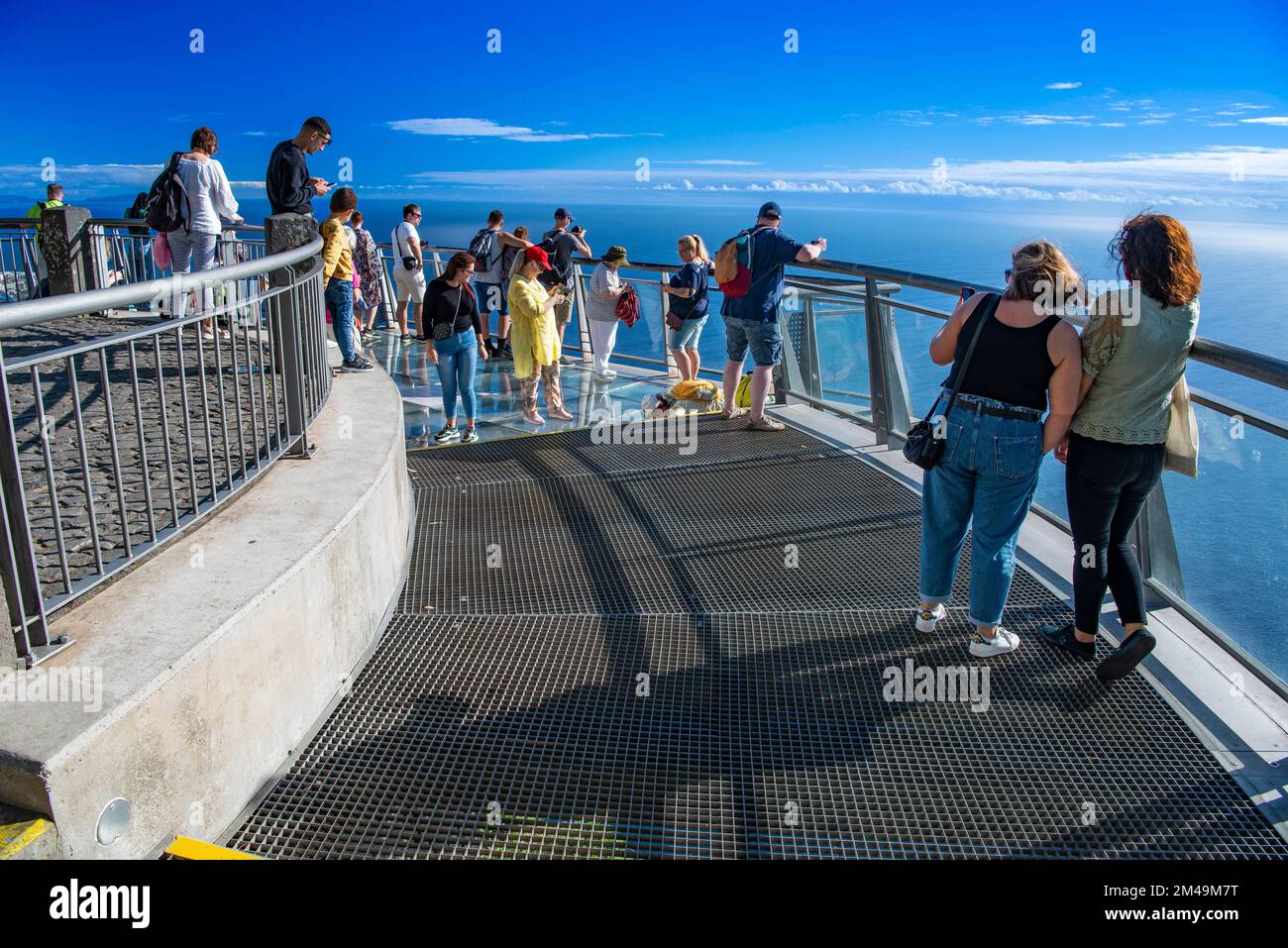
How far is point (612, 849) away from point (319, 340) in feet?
13.0

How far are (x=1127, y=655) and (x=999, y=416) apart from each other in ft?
3.77

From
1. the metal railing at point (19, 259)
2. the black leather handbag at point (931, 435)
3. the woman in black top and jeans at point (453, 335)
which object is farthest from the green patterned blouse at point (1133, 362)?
the metal railing at point (19, 259)

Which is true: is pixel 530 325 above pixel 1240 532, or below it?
above

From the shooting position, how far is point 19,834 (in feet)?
7.68

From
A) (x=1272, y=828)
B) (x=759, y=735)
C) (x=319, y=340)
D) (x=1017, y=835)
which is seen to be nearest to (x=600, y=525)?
(x=319, y=340)

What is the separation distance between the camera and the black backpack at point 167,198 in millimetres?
7832

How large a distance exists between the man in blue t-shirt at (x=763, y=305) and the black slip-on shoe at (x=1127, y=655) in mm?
4439

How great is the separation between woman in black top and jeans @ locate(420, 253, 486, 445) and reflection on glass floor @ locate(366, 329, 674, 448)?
286mm

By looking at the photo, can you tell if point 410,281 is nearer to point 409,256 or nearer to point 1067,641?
point 409,256

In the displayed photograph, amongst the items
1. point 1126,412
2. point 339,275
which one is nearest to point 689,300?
point 339,275

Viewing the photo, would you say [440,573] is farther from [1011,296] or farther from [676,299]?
[676,299]

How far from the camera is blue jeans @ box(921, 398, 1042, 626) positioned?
3.99 metres

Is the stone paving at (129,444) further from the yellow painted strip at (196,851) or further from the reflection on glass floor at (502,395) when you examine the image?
the reflection on glass floor at (502,395)

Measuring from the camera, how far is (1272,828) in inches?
125
